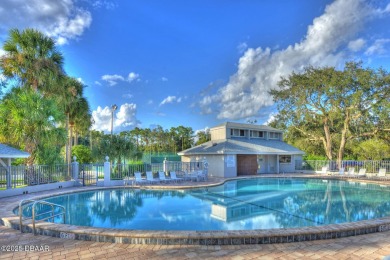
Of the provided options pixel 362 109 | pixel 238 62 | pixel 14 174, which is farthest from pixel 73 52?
pixel 362 109

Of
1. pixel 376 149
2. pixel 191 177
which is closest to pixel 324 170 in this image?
pixel 376 149

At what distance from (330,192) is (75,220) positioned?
14.5 meters

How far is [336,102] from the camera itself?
1177 inches

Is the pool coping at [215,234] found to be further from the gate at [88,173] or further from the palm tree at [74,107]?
the palm tree at [74,107]

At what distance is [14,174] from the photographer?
A: 1347 cm

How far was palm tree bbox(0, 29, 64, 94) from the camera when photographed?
1561 cm

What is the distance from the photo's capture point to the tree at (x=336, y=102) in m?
28.2

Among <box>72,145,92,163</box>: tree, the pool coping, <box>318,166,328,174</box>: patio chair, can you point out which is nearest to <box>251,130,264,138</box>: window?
<box>318,166,328,174</box>: patio chair

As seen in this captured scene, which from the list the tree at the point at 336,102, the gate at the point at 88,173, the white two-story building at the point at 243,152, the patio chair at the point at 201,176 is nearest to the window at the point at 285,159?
the white two-story building at the point at 243,152

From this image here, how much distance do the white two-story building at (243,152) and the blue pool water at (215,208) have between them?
7.36 metres

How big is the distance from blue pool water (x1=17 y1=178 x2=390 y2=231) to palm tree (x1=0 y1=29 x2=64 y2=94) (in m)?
7.93

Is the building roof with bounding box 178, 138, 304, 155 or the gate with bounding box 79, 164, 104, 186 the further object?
the building roof with bounding box 178, 138, 304, 155

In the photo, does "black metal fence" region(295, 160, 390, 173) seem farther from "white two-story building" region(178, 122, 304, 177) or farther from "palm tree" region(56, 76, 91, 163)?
"palm tree" region(56, 76, 91, 163)

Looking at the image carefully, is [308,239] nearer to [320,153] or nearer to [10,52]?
[10,52]
